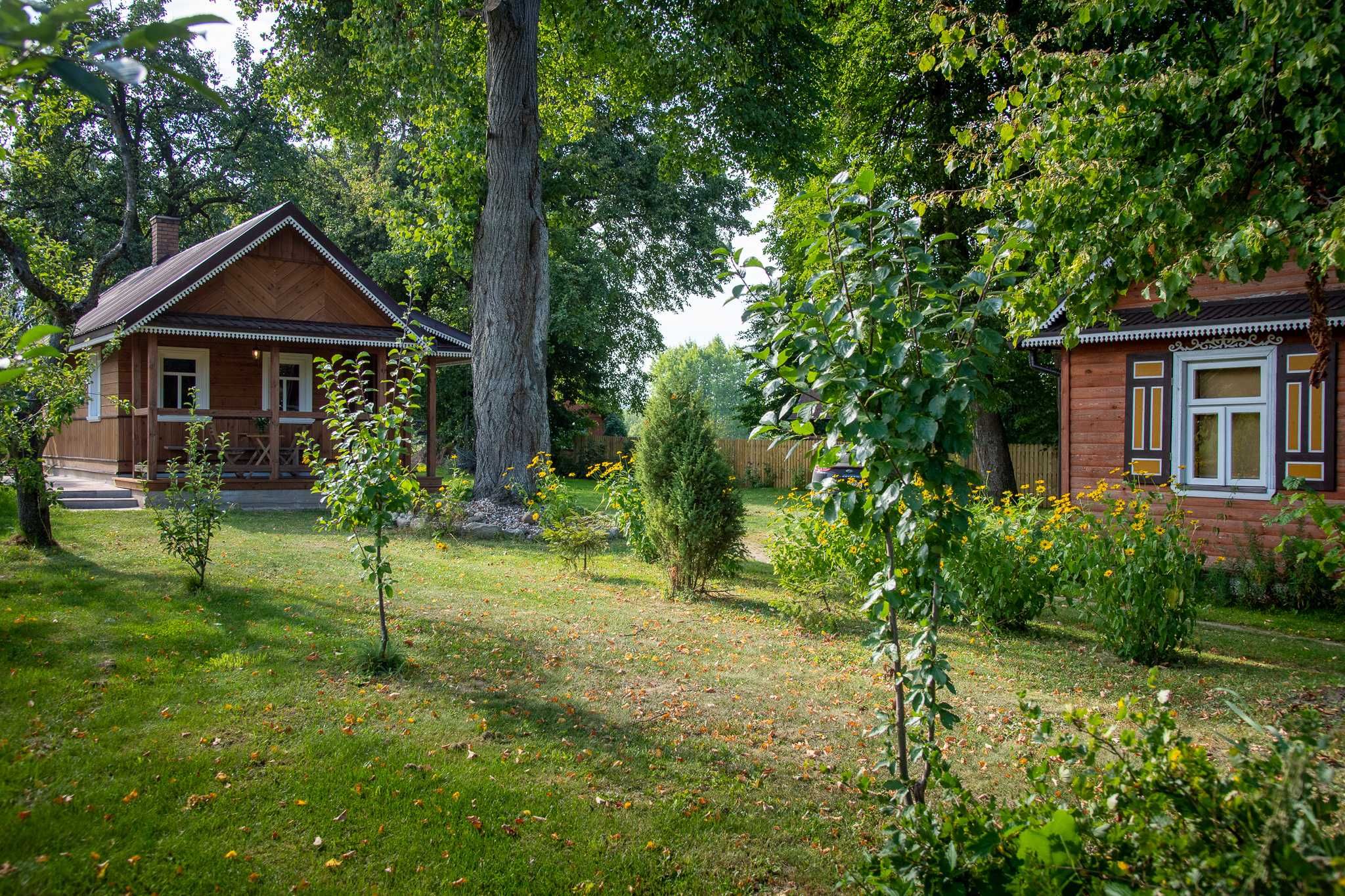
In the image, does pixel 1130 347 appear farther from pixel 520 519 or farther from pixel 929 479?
pixel 929 479

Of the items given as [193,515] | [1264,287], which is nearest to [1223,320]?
[1264,287]

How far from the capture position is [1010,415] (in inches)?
981

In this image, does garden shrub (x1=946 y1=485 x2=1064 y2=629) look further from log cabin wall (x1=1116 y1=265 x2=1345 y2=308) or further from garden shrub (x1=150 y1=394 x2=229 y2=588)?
garden shrub (x1=150 y1=394 x2=229 y2=588)

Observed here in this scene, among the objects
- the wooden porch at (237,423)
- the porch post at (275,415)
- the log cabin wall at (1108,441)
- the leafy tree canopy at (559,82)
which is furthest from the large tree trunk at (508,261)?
the log cabin wall at (1108,441)

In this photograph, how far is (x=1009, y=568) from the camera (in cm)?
791

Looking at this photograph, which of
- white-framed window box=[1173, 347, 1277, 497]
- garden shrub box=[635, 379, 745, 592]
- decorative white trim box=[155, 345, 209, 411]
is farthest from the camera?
decorative white trim box=[155, 345, 209, 411]

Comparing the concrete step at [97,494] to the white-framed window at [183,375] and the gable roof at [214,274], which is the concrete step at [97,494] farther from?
the white-framed window at [183,375]

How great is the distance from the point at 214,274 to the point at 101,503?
16.4ft

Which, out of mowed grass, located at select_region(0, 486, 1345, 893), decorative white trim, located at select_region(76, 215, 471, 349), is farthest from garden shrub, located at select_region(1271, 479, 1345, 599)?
decorative white trim, located at select_region(76, 215, 471, 349)

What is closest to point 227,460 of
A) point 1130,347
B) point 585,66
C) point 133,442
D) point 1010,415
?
point 133,442

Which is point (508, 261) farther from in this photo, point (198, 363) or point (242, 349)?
point (198, 363)

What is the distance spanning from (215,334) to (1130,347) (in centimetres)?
1597

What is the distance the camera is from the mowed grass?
140 inches

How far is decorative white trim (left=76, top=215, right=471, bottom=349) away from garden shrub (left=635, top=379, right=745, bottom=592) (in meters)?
8.32
